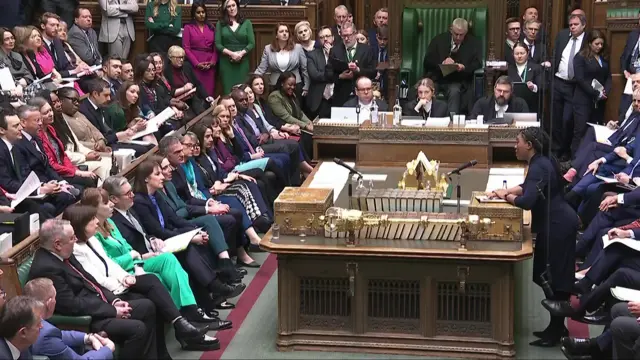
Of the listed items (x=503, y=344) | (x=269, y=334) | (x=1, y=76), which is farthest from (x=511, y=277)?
(x=1, y=76)

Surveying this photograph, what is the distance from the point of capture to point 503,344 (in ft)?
25.5

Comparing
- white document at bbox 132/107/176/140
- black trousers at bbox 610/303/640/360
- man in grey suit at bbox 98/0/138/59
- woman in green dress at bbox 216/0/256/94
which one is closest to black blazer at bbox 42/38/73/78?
white document at bbox 132/107/176/140

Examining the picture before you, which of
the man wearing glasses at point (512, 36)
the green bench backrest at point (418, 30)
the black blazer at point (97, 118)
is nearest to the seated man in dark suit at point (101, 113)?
the black blazer at point (97, 118)

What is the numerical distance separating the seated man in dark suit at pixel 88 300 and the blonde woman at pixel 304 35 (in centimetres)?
591

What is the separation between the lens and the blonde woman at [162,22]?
43.2ft

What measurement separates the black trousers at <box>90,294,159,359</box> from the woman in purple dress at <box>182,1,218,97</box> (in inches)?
233

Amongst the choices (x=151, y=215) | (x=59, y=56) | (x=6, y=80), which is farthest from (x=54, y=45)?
(x=151, y=215)

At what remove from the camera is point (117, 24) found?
13.4m

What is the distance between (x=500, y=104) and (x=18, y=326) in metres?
6.16

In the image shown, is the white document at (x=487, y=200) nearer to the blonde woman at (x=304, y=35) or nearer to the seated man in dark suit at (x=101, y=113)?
the seated man in dark suit at (x=101, y=113)

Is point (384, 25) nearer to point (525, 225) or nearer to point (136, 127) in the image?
point (136, 127)

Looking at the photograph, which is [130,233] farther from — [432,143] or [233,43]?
[233,43]

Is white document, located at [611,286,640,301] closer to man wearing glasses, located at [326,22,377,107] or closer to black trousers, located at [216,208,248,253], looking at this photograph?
black trousers, located at [216,208,248,253]

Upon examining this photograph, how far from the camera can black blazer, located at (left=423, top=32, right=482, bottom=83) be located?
1243cm
